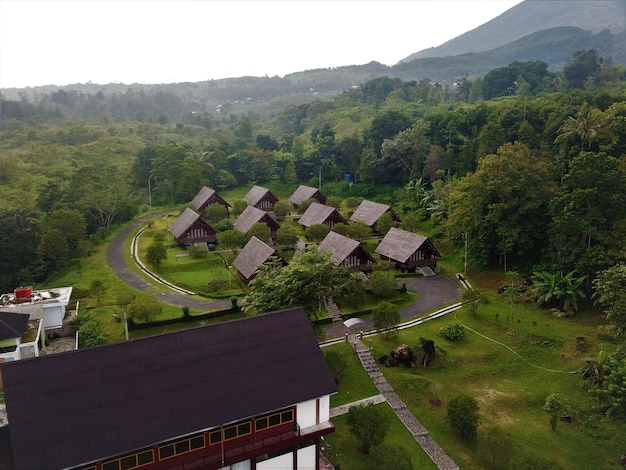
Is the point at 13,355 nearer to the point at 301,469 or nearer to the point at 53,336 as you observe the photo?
the point at 53,336

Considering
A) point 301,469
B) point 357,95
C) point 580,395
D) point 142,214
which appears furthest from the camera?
point 357,95

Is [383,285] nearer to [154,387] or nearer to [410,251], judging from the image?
[410,251]

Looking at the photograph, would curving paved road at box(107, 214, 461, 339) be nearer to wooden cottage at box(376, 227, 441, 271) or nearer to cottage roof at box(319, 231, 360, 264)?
wooden cottage at box(376, 227, 441, 271)

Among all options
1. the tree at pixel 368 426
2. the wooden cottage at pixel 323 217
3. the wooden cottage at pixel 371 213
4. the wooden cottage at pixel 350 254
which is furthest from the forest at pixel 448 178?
the wooden cottage at pixel 323 217

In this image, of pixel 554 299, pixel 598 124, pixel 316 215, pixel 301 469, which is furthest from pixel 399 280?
pixel 301 469

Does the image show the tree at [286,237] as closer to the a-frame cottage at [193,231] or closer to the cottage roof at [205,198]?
the a-frame cottage at [193,231]
